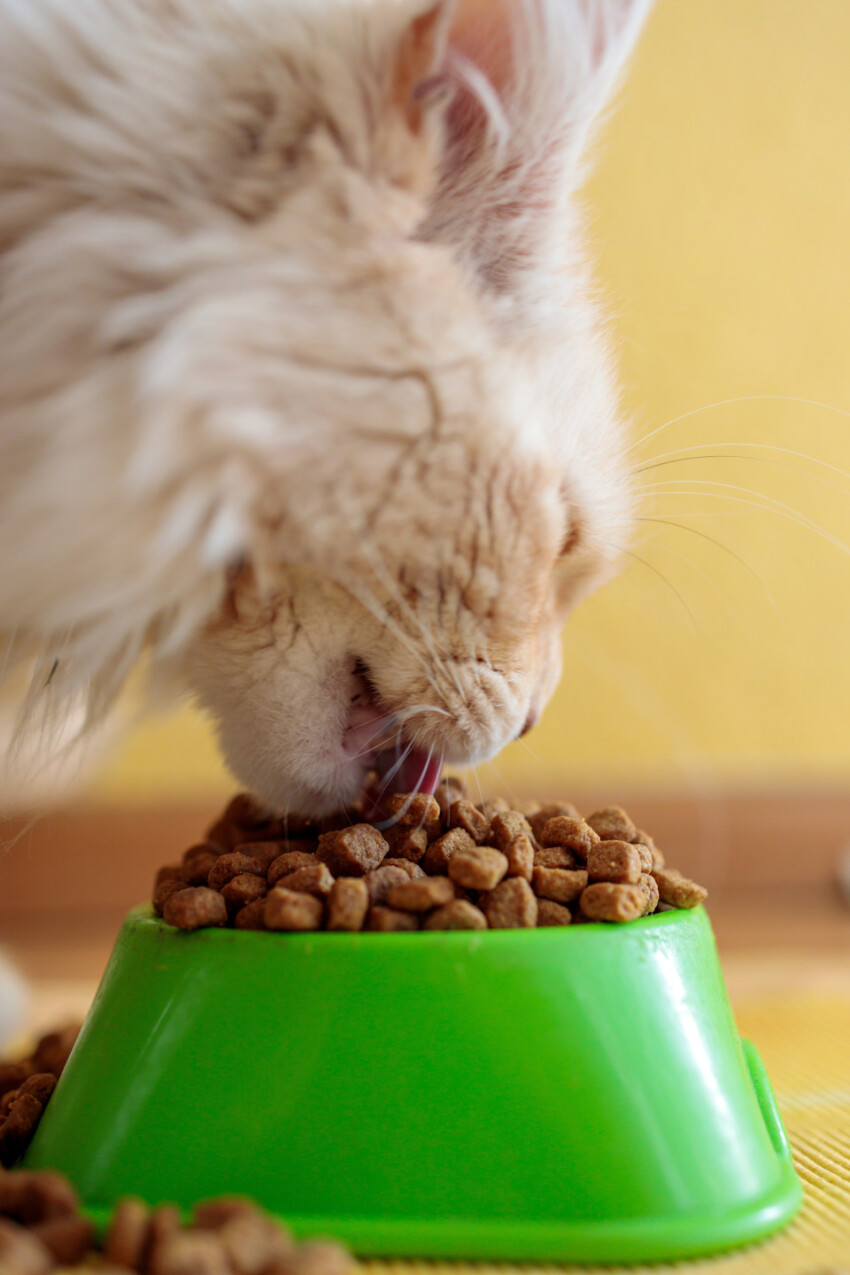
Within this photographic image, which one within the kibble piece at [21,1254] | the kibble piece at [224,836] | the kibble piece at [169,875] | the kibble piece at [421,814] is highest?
the kibble piece at [421,814]

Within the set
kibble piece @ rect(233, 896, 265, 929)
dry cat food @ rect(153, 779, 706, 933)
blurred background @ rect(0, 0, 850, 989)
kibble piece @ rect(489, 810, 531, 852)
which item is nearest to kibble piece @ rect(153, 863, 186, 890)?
dry cat food @ rect(153, 779, 706, 933)

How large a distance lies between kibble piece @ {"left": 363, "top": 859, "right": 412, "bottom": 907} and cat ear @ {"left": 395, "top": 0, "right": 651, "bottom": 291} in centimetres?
40

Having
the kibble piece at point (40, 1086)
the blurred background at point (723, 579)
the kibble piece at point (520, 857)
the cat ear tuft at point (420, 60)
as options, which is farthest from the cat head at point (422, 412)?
the blurred background at point (723, 579)

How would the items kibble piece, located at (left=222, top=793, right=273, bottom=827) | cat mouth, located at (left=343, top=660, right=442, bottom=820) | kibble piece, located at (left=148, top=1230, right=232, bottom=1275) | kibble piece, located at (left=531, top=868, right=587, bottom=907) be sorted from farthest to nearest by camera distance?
1. kibble piece, located at (left=222, top=793, right=273, bottom=827)
2. cat mouth, located at (left=343, top=660, right=442, bottom=820)
3. kibble piece, located at (left=531, top=868, right=587, bottom=907)
4. kibble piece, located at (left=148, top=1230, right=232, bottom=1275)

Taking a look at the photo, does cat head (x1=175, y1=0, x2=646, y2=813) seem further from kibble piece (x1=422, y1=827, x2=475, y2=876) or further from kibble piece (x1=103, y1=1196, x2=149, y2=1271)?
kibble piece (x1=103, y1=1196, x2=149, y2=1271)

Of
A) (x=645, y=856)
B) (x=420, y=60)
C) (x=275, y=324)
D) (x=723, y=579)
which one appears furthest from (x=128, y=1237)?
(x=723, y=579)

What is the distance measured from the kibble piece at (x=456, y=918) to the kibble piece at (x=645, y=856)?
124 millimetres

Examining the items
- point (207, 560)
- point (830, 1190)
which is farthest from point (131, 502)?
point (830, 1190)

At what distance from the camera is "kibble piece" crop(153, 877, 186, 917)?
0.72 metres

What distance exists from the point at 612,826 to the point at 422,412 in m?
0.32

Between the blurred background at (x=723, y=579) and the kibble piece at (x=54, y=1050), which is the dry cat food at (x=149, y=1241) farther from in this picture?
the blurred background at (x=723, y=579)

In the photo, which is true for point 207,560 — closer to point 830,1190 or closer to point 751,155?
point 830,1190

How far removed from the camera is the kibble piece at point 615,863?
0.69 m

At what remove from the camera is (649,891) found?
0.69 metres
